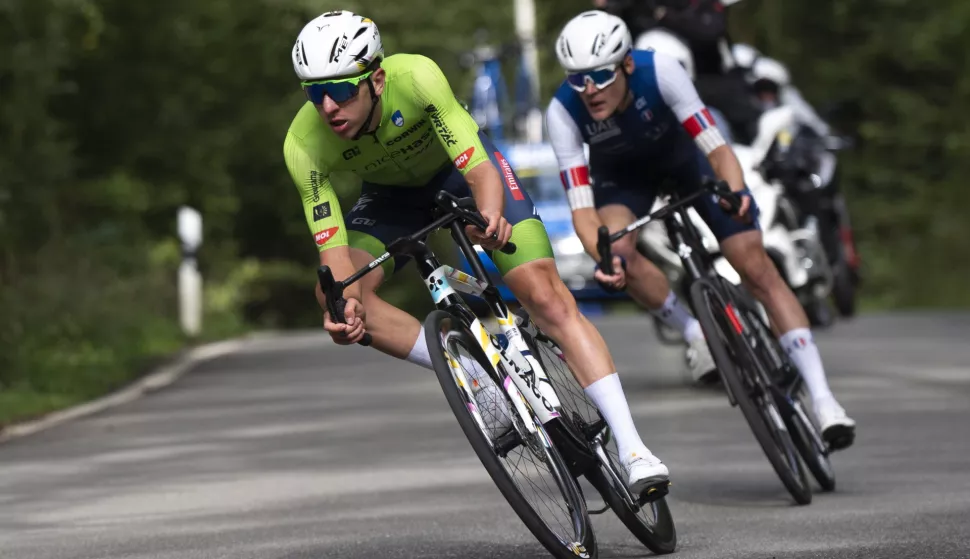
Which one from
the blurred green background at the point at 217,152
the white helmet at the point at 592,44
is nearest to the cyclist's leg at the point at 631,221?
the white helmet at the point at 592,44

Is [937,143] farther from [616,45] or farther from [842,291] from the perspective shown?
[616,45]

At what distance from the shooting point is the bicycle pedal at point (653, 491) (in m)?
7.48

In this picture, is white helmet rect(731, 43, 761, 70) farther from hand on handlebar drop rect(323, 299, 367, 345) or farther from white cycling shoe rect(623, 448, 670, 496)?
hand on handlebar drop rect(323, 299, 367, 345)

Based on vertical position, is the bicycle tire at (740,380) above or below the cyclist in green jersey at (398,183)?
below

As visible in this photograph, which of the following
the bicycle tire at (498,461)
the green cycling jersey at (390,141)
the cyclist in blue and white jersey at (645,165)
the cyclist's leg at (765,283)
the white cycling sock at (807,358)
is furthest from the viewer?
the cyclist's leg at (765,283)

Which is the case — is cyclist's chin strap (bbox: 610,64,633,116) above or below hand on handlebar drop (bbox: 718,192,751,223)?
above

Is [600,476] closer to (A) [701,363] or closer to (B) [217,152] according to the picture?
(A) [701,363]

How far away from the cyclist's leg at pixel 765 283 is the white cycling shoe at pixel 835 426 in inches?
6.9

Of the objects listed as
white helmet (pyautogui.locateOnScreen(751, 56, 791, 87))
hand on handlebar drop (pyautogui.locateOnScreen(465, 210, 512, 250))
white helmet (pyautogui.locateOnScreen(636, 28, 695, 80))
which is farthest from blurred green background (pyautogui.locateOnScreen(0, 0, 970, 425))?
hand on handlebar drop (pyautogui.locateOnScreen(465, 210, 512, 250))

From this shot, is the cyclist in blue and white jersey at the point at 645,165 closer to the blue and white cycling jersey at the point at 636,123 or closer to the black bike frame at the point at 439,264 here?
the blue and white cycling jersey at the point at 636,123

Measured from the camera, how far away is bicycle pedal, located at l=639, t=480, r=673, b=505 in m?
7.48

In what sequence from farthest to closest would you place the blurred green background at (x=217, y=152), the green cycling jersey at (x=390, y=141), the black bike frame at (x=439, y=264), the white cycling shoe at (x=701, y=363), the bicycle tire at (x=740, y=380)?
the blurred green background at (x=217, y=152) < the white cycling shoe at (x=701, y=363) < the bicycle tire at (x=740, y=380) < the green cycling jersey at (x=390, y=141) < the black bike frame at (x=439, y=264)

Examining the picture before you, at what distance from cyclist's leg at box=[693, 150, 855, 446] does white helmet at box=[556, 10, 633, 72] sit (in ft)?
3.02

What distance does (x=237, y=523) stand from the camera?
29.1ft
